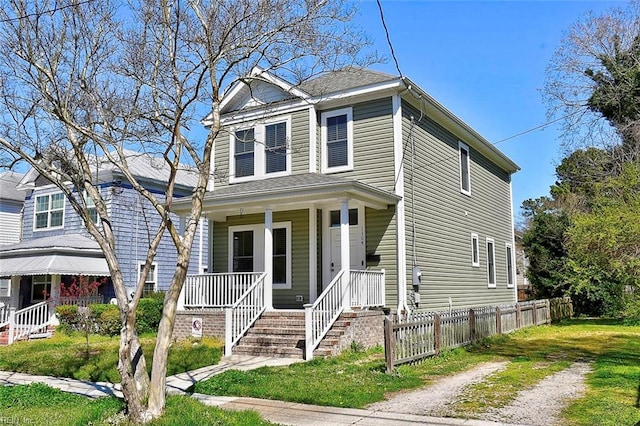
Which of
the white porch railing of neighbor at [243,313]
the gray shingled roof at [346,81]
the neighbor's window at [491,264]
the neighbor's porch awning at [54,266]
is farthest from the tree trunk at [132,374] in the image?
the neighbor's window at [491,264]

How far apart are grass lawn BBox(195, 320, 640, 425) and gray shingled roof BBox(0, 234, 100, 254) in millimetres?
13873

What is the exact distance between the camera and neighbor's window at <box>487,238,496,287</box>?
65.1ft

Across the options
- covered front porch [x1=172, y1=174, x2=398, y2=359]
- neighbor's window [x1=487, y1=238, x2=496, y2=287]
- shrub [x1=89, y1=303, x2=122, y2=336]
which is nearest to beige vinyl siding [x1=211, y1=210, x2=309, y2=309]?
covered front porch [x1=172, y1=174, x2=398, y2=359]

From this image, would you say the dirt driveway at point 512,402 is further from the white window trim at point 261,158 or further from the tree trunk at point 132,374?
the white window trim at point 261,158

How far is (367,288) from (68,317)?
1126cm

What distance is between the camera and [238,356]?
39.0ft

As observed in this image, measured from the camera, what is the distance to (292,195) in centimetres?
1298

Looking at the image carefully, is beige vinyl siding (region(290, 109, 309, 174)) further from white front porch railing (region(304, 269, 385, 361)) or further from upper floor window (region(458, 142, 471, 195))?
upper floor window (region(458, 142, 471, 195))

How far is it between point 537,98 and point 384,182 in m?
4.31

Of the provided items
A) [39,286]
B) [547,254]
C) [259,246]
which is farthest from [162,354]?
[547,254]

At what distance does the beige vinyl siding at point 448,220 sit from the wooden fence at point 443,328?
1.35m

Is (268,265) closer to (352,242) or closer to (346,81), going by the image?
(352,242)

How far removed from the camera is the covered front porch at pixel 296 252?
483 inches

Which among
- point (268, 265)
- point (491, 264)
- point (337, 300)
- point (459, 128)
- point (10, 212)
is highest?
point (459, 128)
